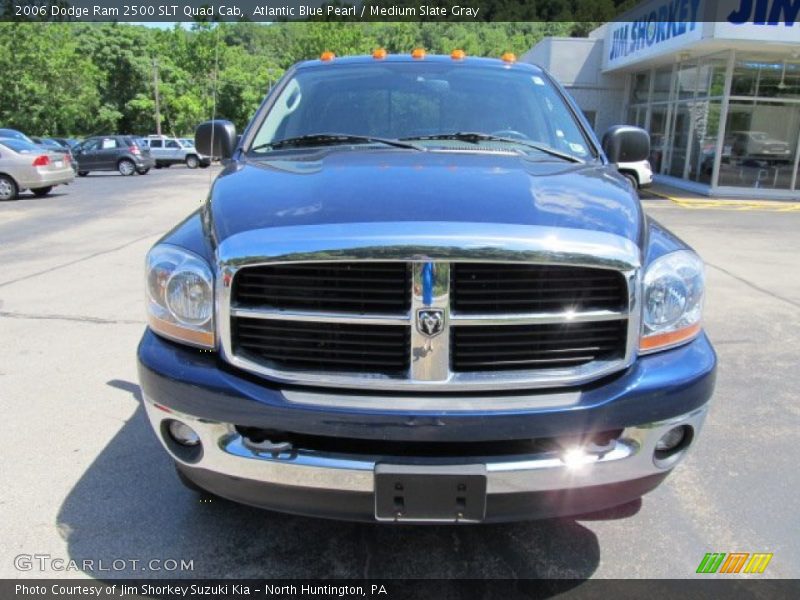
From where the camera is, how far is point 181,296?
219 centimetres

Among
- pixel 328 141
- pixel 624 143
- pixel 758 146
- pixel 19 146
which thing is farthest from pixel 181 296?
pixel 758 146

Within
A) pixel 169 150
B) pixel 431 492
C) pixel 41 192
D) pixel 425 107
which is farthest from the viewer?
pixel 169 150

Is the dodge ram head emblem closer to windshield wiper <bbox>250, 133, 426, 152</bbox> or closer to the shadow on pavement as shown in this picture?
the shadow on pavement

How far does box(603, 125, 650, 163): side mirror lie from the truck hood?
984 mm

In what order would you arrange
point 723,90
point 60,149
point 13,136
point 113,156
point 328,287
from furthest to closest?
1. point 113,156
2. point 60,149
3. point 13,136
4. point 723,90
5. point 328,287

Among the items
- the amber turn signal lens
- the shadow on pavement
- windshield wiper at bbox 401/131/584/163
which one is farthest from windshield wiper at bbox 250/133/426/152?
the shadow on pavement

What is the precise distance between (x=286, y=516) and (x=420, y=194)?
1.51 meters

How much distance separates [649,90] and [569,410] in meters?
24.9

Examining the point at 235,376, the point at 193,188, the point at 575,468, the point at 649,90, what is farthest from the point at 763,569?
the point at 649,90

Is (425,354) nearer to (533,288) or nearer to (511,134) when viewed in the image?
(533,288)

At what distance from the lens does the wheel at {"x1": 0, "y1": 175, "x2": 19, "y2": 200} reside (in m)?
15.3

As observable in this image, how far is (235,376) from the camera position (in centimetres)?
209

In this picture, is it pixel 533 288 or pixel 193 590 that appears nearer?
pixel 533 288

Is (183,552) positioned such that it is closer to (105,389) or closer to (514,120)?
(105,389)
